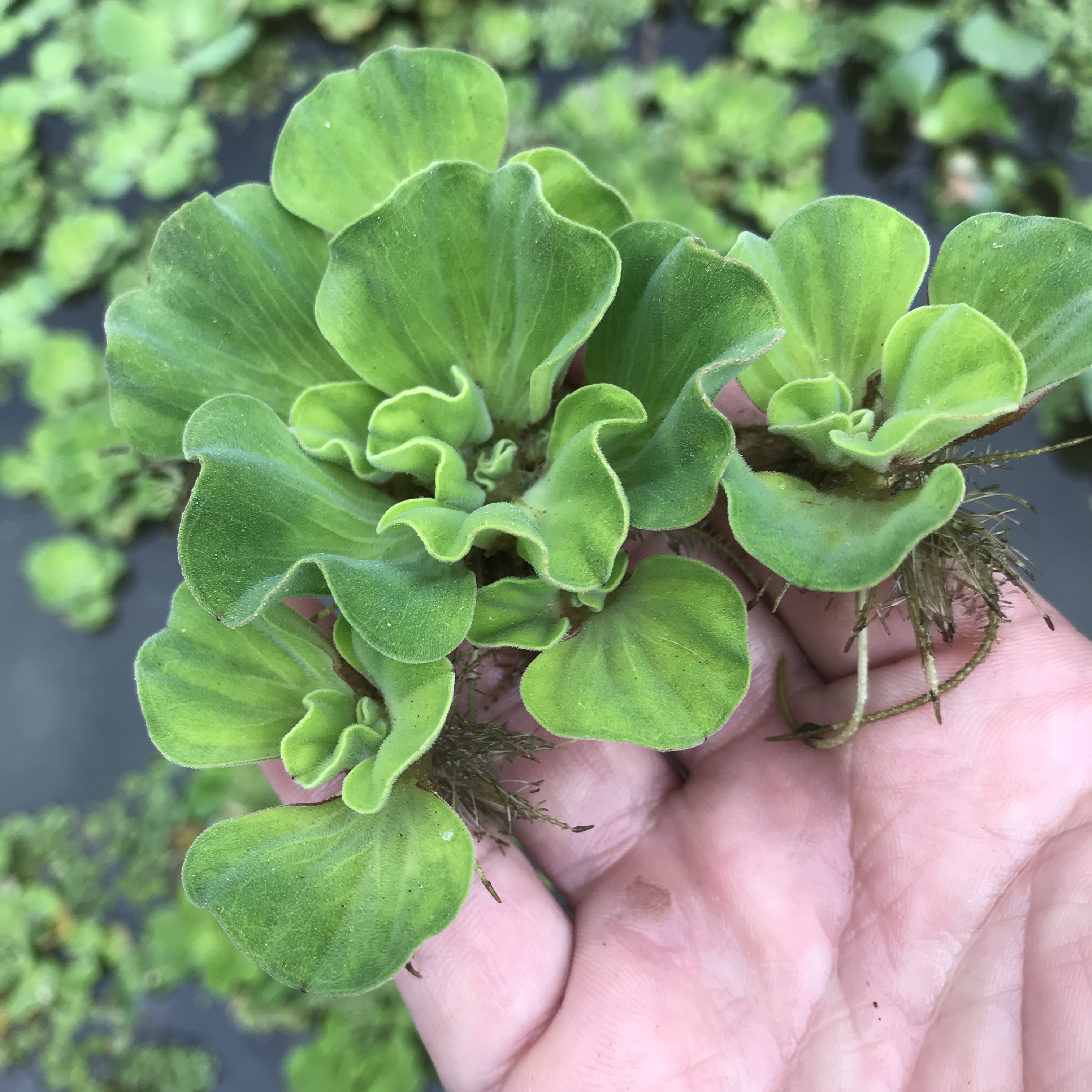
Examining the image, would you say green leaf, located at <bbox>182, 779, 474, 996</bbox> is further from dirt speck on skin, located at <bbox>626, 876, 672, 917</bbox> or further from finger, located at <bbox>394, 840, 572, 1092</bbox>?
dirt speck on skin, located at <bbox>626, 876, 672, 917</bbox>

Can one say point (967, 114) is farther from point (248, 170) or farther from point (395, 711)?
point (395, 711)

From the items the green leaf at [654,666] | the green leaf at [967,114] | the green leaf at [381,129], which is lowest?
the green leaf at [967,114]

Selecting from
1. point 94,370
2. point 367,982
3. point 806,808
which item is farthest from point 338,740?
point 94,370

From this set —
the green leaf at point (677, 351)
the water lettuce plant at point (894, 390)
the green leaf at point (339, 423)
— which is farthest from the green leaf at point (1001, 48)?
the green leaf at point (339, 423)

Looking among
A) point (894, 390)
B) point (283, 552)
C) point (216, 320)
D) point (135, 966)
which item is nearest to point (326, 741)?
point (283, 552)

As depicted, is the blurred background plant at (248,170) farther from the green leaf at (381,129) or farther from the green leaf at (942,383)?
the green leaf at (942,383)

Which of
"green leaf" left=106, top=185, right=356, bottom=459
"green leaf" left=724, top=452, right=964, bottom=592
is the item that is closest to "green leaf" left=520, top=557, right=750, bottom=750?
"green leaf" left=724, top=452, right=964, bottom=592
